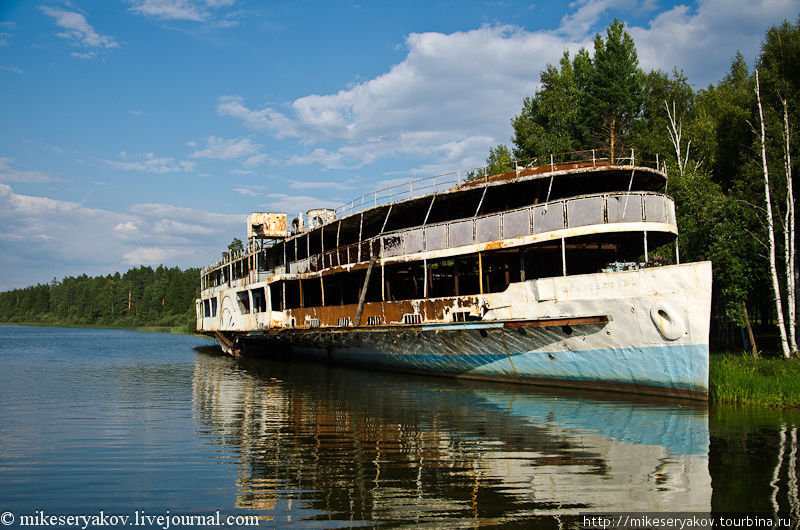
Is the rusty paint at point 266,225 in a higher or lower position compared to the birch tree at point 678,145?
lower

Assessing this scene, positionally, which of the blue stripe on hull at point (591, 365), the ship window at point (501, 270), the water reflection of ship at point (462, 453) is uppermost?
the ship window at point (501, 270)

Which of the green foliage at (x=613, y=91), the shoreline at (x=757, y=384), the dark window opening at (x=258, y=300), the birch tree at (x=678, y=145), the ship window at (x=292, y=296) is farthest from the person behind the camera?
the green foliage at (x=613, y=91)

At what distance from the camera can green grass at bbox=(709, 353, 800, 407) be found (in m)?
14.5

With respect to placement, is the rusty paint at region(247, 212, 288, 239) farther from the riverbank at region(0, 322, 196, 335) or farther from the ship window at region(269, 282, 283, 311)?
the riverbank at region(0, 322, 196, 335)

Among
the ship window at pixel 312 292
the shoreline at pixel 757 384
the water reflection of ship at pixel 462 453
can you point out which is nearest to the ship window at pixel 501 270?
the water reflection of ship at pixel 462 453

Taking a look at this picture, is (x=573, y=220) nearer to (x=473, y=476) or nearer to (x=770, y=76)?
(x=473, y=476)

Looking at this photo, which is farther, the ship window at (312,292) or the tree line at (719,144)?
the ship window at (312,292)

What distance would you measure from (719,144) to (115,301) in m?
144

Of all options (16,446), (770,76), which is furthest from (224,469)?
(770,76)

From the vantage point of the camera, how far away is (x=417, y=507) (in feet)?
24.2

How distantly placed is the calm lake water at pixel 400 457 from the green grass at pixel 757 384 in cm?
83

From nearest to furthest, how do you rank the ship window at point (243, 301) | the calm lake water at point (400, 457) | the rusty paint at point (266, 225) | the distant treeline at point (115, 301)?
the calm lake water at point (400, 457)
the rusty paint at point (266, 225)
the ship window at point (243, 301)
the distant treeline at point (115, 301)

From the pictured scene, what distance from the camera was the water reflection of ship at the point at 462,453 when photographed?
7.61 metres

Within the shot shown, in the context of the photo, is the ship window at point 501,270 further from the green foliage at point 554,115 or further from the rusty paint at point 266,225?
the green foliage at point 554,115
